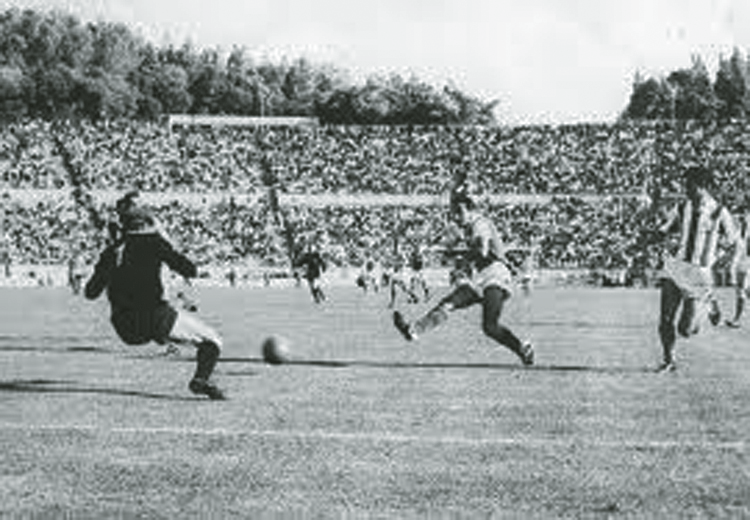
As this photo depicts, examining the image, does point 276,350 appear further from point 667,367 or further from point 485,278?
point 667,367

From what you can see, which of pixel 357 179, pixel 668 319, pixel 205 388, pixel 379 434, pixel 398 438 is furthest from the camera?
pixel 357 179

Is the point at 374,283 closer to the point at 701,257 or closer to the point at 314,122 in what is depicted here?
the point at 701,257

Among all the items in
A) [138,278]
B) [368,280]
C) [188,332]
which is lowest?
[368,280]

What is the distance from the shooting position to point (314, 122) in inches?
4887

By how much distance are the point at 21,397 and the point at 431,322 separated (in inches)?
211

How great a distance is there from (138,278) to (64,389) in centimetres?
224

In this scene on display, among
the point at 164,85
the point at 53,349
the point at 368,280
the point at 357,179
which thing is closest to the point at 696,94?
the point at 164,85

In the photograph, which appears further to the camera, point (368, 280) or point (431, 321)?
point (368, 280)

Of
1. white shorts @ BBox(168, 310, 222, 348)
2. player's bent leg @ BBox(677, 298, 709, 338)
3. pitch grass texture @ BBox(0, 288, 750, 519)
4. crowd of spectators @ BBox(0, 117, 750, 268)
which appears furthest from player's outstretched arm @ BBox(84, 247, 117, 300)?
crowd of spectators @ BBox(0, 117, 750, 268)

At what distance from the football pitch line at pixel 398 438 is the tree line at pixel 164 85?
11319cm

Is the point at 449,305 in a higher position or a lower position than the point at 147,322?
lower

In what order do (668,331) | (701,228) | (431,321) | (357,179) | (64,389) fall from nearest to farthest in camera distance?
(64,389)
(701,228)
(668,331)
(431,321)
(357,179)

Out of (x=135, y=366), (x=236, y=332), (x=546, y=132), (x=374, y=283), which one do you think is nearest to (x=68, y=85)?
(x=546, y=132)

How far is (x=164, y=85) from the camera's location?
139 meters
